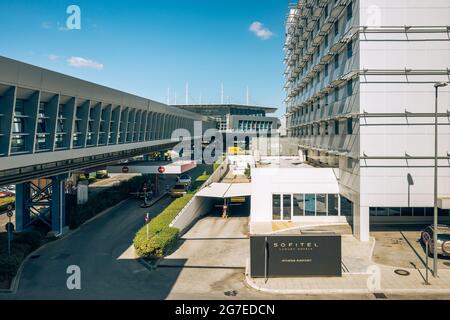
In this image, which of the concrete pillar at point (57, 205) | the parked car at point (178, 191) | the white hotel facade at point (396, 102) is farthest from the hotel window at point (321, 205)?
the concrete pillar at point (57, 205)

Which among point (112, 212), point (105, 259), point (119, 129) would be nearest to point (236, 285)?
point (105, 259)

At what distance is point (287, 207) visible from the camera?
2889 centimetres

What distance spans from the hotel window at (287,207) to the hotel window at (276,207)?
14.8 inches

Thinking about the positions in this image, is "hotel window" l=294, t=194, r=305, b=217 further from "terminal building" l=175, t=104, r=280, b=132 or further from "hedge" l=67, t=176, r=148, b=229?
"terminal building" l=175, t=104, r=280, b=132

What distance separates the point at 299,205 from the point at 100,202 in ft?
53.9

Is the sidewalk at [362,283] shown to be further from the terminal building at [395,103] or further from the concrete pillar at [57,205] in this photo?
the concrete pillar at [57,205]

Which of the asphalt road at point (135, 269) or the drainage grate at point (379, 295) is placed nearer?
the drainage grate at point (379, 295)

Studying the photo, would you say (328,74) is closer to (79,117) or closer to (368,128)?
(368,128)

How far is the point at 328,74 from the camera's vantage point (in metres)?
31.2

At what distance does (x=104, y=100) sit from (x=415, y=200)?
2187 cm

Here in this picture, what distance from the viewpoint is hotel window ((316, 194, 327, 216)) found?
2859 centimetres

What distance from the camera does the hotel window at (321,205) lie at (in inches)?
1126

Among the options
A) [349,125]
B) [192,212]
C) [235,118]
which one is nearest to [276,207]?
[192,212]

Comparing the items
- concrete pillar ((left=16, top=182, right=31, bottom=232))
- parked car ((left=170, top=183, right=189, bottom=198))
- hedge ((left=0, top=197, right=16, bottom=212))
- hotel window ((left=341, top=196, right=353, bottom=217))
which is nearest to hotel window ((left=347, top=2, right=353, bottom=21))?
hotel window ((left=341, top=196, right=353, bottom=217))
